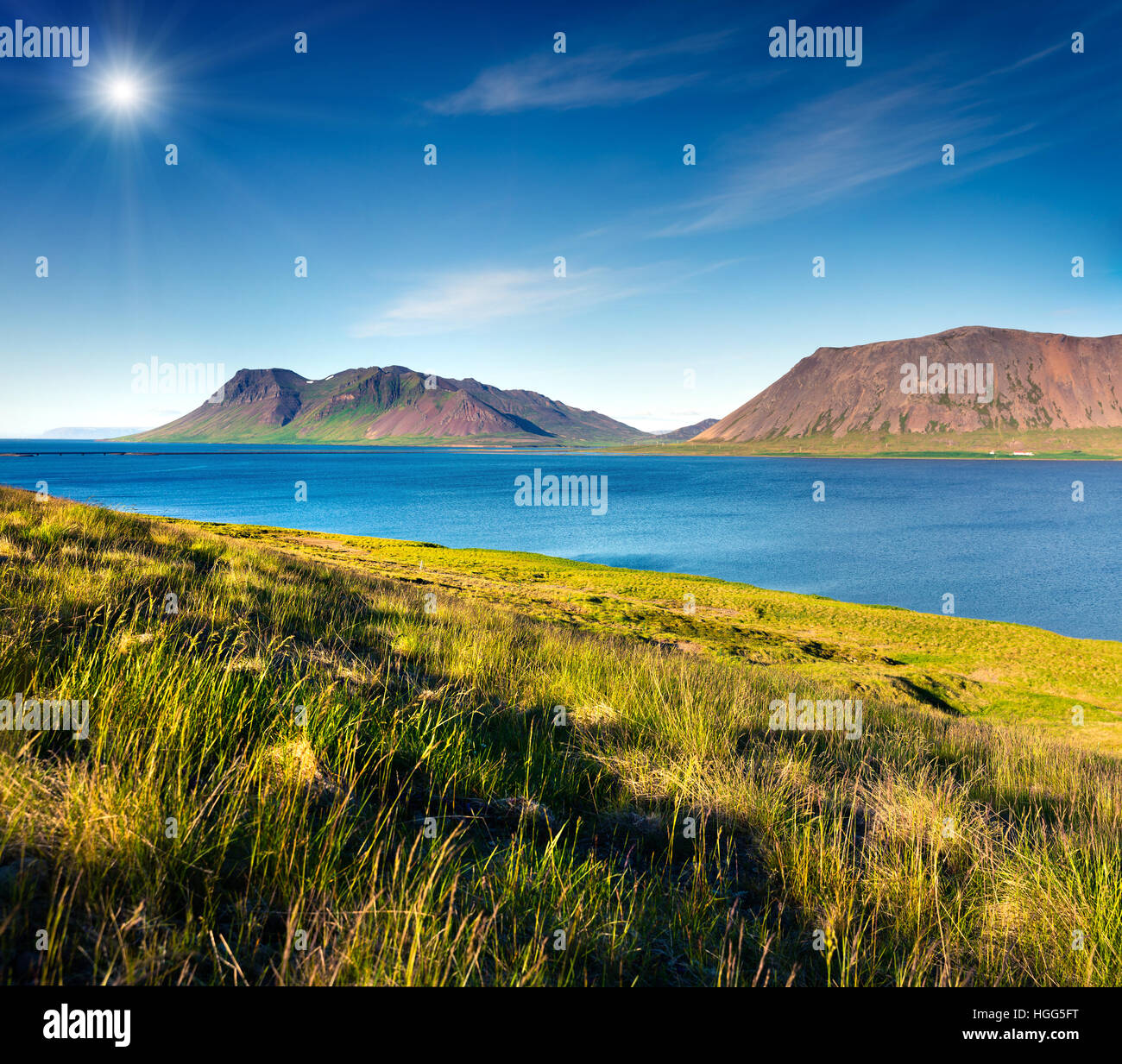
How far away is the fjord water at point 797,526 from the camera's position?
116 feet

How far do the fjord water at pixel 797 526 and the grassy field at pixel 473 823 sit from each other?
18.0 metres

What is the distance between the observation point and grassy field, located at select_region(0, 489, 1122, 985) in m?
2.26

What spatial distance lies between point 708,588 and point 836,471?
154918 mm

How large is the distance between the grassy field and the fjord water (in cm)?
1802

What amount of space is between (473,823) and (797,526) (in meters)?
62.0

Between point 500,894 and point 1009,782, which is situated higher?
point 500,894

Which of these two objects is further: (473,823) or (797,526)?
(797,526)

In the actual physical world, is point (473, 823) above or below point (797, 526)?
above

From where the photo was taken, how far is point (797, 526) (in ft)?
197

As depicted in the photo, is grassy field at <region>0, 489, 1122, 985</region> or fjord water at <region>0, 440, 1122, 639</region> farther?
fjord water at <region>0, 440, 1122, 639</region>

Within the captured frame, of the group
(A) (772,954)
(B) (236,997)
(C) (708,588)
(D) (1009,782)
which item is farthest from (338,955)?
(C) (708,588)

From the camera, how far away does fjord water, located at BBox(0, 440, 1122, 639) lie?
35.4 metres

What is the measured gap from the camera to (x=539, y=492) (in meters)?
103

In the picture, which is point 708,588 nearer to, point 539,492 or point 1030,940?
point 1030,940
